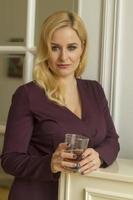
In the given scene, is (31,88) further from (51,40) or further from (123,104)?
(123,104)

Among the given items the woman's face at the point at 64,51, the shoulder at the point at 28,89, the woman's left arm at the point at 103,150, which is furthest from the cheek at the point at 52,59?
the woman's left arm at the point at 103,150

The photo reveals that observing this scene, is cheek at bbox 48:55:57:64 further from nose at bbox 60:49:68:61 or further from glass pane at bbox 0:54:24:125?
glass pane at bbox 0:54:24:125

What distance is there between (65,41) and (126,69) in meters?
0.31

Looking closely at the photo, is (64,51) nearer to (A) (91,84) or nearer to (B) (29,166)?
(A) (91,84)

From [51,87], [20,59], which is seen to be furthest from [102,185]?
[20,59]

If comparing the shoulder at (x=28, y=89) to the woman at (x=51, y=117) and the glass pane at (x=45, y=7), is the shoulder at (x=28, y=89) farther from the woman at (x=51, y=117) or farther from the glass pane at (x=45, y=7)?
the glass pane at (x=45, y=7)

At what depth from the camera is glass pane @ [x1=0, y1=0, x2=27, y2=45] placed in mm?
1909

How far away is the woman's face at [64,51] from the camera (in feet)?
4.75

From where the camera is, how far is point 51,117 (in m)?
1.43

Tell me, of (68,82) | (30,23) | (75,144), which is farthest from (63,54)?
(30,23)

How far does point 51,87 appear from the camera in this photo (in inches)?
59.1

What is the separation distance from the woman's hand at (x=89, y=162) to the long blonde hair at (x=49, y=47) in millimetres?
263

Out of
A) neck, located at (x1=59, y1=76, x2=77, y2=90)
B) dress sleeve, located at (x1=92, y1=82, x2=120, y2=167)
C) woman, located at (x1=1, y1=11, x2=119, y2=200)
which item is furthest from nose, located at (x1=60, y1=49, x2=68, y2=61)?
dress sleeve, located at (x1=92, y1=82, x2=120, y2=167)

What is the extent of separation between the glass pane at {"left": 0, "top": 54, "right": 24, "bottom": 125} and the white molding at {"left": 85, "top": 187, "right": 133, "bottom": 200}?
0.81 meters
